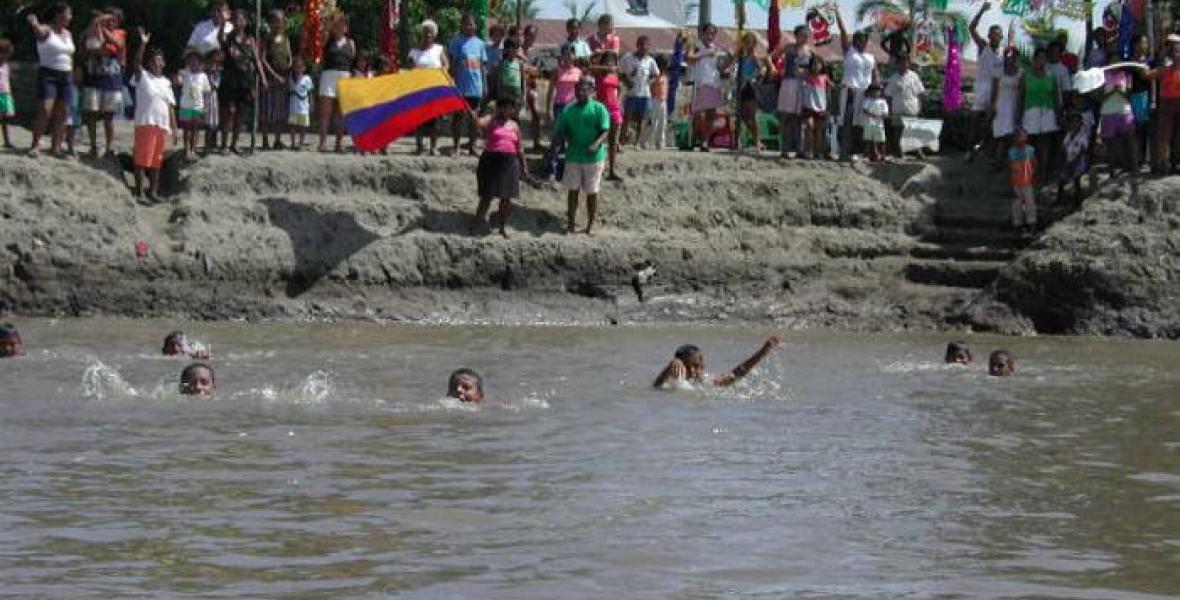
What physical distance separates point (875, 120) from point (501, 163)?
5.17m

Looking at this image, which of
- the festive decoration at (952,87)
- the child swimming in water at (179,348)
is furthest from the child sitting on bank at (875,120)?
the child swimming in water at (179,348)

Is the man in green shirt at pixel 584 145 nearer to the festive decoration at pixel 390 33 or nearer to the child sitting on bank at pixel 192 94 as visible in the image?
the child sitting on bank at pixel 192 94

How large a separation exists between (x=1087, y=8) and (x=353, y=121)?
917 cm

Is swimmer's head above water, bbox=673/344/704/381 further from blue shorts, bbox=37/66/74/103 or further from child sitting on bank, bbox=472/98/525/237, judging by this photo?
blue shorts, bbox=37/66/74/103

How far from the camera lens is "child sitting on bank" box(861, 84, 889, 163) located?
1002 inches

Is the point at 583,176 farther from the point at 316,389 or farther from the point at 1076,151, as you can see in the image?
the point at 316,389

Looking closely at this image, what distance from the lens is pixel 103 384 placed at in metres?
15.9

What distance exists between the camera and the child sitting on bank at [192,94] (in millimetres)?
23109

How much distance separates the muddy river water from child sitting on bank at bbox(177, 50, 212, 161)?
4.65 metres

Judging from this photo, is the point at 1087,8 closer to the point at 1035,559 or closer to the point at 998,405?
the point at 998,405

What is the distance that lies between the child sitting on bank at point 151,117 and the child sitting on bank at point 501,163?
3.43 meters

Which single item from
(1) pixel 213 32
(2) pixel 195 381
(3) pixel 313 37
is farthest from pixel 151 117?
(2) pixel 195 381

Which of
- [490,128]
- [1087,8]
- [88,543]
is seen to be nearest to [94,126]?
[490,128]

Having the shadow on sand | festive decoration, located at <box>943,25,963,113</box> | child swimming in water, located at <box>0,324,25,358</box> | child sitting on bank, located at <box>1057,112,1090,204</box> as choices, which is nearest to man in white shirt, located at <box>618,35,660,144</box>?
the shadow on sand
